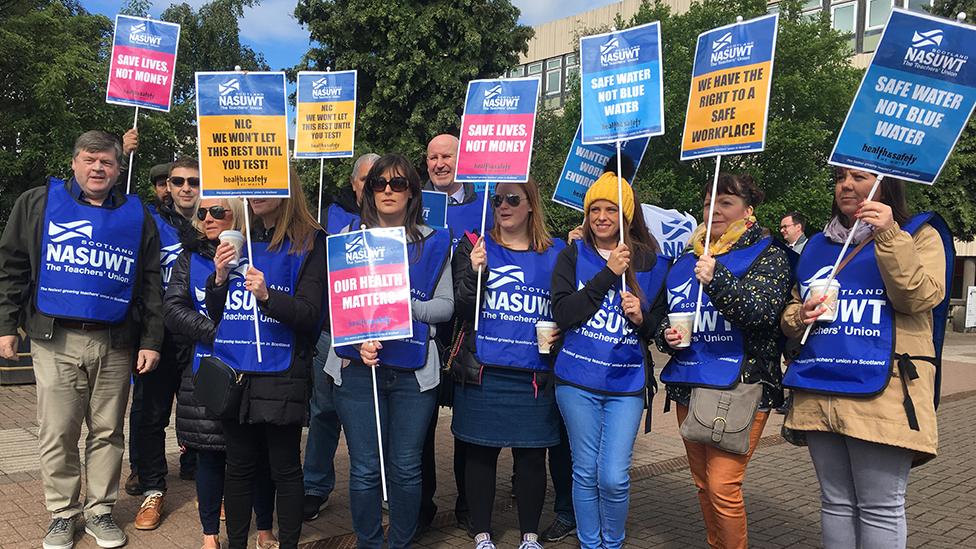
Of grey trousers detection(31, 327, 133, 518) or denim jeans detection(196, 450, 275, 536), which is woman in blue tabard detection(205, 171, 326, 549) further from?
grey trousers detection(31, 327, 133, 518)

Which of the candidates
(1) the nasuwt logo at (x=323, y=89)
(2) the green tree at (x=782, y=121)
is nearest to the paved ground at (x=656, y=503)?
(1) the nasuwt logo at (x=323, y=89)

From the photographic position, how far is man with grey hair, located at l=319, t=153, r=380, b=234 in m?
4.48

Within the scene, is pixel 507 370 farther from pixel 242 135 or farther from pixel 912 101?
pixel 912 101

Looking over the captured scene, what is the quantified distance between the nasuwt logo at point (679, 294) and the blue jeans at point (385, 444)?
4.37 feet

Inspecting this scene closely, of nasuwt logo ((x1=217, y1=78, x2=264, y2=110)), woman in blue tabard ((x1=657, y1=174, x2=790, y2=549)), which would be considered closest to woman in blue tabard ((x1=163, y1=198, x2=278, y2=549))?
nasuwt logo ((x1=217, y1=78, x2=264, y2=110))

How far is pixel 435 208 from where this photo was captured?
500 centimetres

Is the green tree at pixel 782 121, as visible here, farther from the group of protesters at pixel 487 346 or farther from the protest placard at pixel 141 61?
the group of protesters at pixel 487 346

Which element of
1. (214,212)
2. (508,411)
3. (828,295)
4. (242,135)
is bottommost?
(508,411)

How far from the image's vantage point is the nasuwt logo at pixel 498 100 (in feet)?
14.8

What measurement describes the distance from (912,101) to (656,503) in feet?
11.1

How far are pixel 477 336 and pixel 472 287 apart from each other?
0.27 m

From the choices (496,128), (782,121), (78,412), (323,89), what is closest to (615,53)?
(496,128)

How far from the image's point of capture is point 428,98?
23.8 metres

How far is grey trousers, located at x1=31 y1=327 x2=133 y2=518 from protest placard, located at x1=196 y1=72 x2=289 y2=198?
1.30 meters
